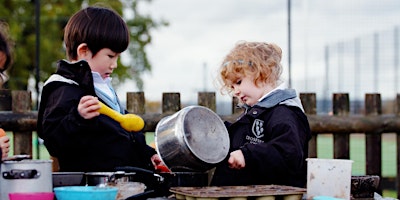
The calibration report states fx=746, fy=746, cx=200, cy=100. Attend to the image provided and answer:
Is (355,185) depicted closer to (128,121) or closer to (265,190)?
(265,190)

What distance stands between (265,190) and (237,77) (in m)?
0.82

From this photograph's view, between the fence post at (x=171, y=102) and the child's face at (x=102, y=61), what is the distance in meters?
1.73

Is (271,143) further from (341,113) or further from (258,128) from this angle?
(341,113)

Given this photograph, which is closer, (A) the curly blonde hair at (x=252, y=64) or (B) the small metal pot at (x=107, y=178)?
(B) the small metal pot at (x=107, y=178)

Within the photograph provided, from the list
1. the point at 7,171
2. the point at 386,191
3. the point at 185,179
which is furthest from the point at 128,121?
the point at 386,191

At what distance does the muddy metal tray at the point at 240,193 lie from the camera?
6.24 feet

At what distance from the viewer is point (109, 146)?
2.56 metres

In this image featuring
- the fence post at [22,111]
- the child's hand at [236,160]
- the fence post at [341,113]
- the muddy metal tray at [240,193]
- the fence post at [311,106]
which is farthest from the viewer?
the fence post at [341,113]

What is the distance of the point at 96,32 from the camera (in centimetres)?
261

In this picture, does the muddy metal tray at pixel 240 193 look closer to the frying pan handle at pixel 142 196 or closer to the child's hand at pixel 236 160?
the frying pan handle at pixel 142 196

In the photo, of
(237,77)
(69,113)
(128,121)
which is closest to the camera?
(128,121)

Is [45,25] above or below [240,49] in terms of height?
above

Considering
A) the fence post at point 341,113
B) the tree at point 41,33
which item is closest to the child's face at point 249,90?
the fence post at point 341,113

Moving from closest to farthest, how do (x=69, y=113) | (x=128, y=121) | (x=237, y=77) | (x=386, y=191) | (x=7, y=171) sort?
(x=7, y=171) → (x=128, y=121) → (x=69, y=113) → (x=237, y=77) → (x=386, y=191)
